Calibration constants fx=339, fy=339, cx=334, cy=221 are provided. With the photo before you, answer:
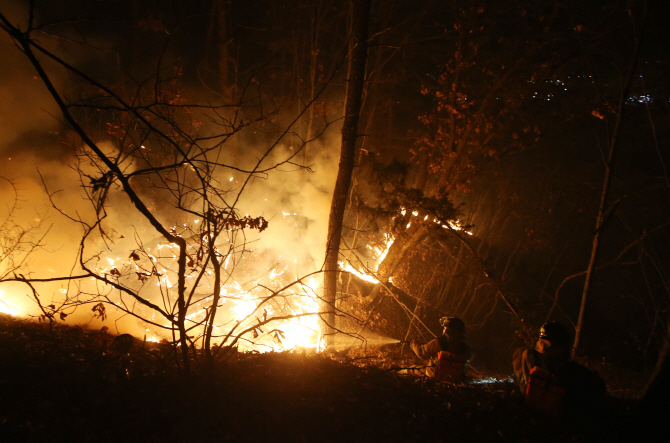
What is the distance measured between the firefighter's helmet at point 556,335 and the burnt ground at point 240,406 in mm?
751

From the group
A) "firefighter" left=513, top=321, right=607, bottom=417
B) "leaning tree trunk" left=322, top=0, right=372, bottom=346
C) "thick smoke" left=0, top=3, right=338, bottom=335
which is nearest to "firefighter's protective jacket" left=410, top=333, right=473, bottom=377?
"firefighter" left=513, top=321, right=607, bottom=417

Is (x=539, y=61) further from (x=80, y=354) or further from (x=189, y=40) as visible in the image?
(x=189, y=40)

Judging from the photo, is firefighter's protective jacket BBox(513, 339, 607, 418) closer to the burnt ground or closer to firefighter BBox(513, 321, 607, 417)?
firefighter BBox(513, 321, 607, 417)

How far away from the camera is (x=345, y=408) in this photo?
11.1ft

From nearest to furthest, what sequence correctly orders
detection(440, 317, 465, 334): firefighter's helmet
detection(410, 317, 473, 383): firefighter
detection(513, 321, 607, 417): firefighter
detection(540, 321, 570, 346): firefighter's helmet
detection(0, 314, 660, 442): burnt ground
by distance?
1. detection(0, 314, 660, 442): burnt ground
2. detection(513, 321, 607, 417): firefighter
3. detection(540, 321, 570, 346): firefighter's helmet
4. detection(410, 317, 473, 383): firefighter
5. detection(440, 317, 465, 334): firefighter's helmet

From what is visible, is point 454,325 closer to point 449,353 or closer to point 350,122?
point 449,353

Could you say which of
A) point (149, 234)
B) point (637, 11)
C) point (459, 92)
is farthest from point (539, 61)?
point (149, 234)

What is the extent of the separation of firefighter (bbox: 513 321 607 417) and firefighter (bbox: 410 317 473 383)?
3.20 feet

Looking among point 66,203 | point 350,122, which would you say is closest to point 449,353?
point 350,122

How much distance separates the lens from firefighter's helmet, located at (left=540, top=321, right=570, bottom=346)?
3.96 m

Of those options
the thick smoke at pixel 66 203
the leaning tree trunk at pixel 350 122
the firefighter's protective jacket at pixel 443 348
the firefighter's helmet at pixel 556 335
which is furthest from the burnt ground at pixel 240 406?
the thick smoke at pixel 66 203

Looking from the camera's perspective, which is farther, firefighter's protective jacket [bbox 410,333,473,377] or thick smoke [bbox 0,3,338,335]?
thick smoke [bbox 0,3,338,335]

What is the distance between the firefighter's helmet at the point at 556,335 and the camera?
3.96 metres

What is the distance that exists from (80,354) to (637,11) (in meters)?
10.6
